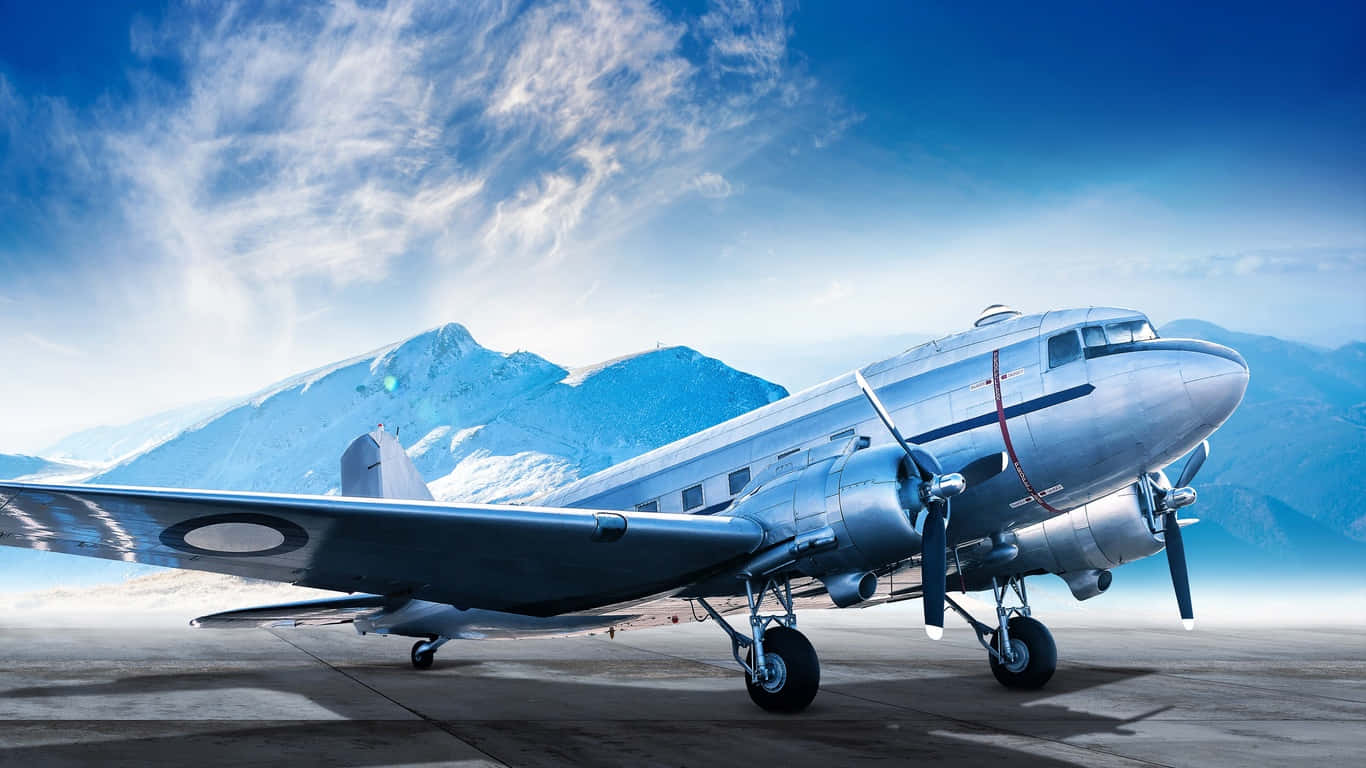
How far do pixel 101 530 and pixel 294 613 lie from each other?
259 inches

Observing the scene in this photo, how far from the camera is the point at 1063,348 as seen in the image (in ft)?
A: 37.0

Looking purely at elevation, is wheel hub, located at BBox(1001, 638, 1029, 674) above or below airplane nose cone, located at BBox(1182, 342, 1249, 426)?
below

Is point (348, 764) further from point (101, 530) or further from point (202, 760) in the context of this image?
point (101, 530)

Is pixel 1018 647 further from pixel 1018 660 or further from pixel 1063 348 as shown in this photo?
pixel 1063 348

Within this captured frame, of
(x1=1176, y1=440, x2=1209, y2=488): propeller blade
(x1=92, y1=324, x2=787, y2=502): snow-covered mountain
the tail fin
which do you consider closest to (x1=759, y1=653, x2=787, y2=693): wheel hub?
(x1=1176, y1=440, x2=1209, y2=488): propeller blade

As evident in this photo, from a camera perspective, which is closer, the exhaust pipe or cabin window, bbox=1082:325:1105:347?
the exhaust pipe

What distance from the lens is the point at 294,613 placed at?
15180 millimetres

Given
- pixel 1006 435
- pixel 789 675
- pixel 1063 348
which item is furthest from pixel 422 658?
pixel 1063 348

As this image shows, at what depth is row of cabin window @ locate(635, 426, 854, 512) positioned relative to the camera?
39.8ft

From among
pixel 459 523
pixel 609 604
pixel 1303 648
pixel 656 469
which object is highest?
pixel 656 469

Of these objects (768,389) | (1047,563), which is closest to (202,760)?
(1047,563)

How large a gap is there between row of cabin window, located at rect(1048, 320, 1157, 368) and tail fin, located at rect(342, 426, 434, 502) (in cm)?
1144

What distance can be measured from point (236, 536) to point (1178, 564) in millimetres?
14170

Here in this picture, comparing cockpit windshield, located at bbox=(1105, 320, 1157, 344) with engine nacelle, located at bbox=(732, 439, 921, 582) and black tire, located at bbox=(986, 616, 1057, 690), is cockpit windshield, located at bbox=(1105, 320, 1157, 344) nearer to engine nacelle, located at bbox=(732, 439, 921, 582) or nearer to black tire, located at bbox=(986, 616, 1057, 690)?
engine nacelle, located at bbox=(732, 439, 921, 582)
